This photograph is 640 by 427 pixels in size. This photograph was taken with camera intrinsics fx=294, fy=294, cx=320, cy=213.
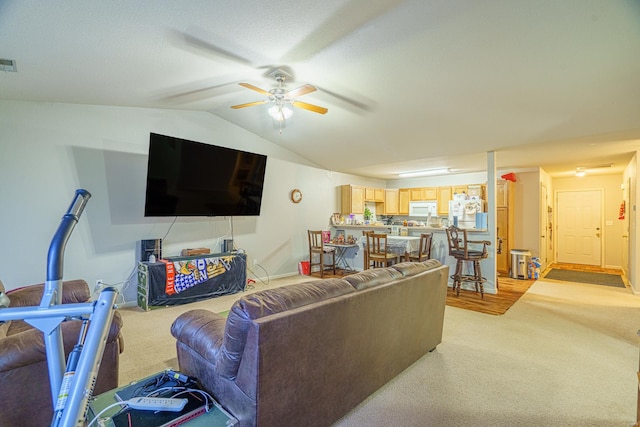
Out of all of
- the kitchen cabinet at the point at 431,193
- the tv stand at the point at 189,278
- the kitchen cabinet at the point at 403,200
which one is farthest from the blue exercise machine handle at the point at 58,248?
the kitchen cabinet at the point at 403,200

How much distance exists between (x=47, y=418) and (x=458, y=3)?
12.0 ft

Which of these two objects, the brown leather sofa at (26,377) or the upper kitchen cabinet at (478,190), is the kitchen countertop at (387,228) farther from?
the brown leather sofa at (26,377)

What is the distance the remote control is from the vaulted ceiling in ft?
7.69

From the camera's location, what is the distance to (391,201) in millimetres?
8680

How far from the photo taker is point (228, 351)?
145cm

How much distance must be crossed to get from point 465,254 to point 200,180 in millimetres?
4213

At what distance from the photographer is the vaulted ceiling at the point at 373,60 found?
2.11 meters

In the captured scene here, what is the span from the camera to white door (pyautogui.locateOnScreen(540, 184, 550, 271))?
6594 millimetres

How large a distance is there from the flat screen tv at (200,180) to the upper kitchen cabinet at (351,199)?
8.77ft

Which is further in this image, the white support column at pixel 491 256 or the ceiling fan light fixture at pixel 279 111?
the white support column at pixel 491 256

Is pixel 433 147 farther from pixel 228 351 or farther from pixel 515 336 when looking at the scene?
pixel 228 351

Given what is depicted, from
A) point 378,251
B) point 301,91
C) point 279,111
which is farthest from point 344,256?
point 301,91

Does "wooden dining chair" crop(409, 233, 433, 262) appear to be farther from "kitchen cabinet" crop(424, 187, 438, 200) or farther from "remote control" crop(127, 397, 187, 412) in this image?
"remote control" crop(127, 397, 187, 412)

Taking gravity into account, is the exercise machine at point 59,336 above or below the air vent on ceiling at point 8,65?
below
